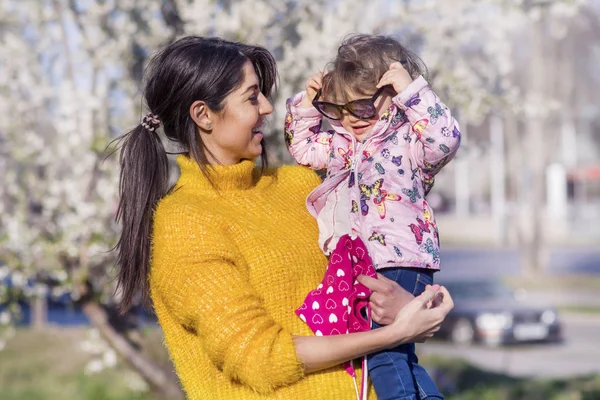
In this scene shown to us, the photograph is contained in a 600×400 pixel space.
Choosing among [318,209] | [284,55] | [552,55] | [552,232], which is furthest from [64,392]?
[552,232]

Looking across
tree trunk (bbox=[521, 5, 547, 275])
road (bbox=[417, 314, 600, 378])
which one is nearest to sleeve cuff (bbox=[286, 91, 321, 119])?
road (bbox=[417, 314, 600, 378])

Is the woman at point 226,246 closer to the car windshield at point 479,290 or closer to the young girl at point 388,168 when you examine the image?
the young girl at point 388,168

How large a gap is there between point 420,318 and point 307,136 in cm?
71

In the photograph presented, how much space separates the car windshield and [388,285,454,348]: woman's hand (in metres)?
10.5

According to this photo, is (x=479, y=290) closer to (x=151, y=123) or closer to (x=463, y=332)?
(x=463, y=332)

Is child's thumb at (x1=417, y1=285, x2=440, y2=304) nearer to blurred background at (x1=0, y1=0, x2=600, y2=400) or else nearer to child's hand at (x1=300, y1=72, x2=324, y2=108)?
child's hand at (x1=300, y1=72, x2=324, y2=108)

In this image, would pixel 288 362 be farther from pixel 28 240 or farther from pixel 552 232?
pixel 552 232

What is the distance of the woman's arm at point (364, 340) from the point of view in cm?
218

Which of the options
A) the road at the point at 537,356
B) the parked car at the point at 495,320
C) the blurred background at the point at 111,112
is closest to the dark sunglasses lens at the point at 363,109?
the blurred background at the point at 111,112

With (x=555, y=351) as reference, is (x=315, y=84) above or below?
above

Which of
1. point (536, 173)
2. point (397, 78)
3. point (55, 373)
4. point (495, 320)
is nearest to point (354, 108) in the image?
point (397, 78)

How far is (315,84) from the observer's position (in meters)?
2.63

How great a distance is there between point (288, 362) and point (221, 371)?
216mm

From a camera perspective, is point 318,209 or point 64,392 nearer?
point 318,209
